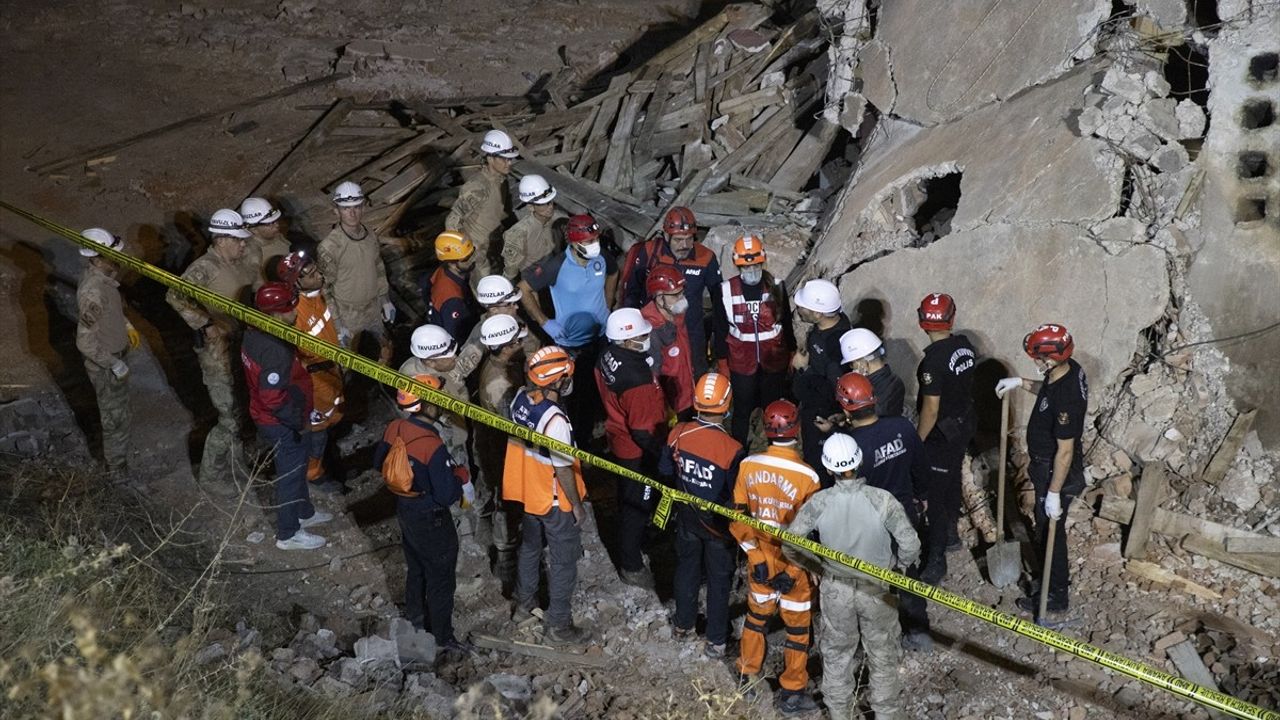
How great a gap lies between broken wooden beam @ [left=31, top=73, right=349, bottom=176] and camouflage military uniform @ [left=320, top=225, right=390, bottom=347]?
664cm

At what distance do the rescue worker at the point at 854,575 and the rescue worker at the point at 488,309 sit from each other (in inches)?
107

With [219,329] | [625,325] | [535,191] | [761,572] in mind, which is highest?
[625,325]

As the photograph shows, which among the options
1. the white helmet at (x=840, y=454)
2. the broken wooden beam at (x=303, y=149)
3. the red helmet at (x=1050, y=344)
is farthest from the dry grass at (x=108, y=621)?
Answer: the broken wooden beam at (x=303, y=149)

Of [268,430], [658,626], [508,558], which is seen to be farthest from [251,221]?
[658,626]

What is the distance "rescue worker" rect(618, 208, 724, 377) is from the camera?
8641 mm

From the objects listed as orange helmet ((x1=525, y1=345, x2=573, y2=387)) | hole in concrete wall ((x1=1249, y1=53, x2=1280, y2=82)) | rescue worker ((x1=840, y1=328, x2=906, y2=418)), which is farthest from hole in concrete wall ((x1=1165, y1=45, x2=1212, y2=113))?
orange helmet ((x1=525, y1=345, x2=573, y2=387))

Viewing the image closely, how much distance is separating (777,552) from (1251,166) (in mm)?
4145

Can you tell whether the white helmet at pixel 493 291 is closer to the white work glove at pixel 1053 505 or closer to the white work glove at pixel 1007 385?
the white work glove at pixel 1007 385

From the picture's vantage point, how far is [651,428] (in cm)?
776

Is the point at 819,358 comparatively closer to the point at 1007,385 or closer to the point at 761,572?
the point at 1007,385

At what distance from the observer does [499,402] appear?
7.81 metres

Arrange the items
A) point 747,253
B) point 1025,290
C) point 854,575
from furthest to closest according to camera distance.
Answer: point 747,253 → point 1025,290 → point 854,575

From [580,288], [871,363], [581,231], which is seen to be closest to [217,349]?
[580,288]

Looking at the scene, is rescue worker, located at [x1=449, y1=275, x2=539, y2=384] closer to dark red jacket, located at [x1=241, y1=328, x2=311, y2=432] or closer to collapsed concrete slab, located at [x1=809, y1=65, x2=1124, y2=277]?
dark red jacket, located at [x1=241, y1=328, x2=311, y2=432]
